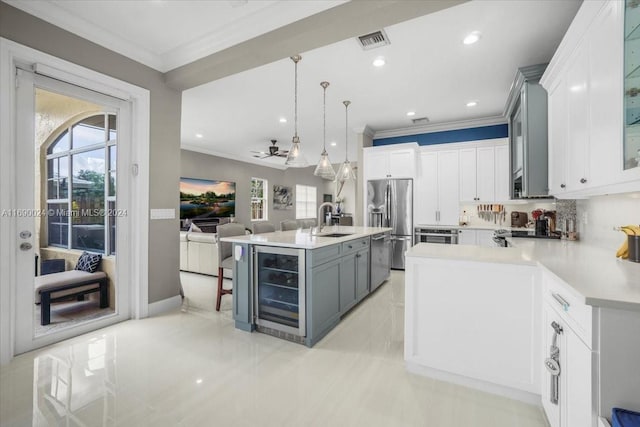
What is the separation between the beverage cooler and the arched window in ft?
5.45

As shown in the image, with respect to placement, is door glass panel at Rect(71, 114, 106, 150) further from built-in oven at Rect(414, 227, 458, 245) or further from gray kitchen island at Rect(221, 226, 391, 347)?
built-in oven at Rect(414, 227, 458, 245)

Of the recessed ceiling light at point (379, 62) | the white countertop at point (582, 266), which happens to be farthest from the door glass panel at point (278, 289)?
the recessed ceiling light at point (379, 62)

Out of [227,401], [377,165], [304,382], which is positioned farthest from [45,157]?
[377,165]

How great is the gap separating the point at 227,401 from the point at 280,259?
1.20 meters

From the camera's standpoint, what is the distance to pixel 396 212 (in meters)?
5.36

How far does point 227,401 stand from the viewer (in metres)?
1.73

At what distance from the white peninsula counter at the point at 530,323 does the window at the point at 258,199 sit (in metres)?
7.52

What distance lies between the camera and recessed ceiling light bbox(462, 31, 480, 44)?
2.60 meters

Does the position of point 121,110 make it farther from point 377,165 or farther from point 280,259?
point 377,165

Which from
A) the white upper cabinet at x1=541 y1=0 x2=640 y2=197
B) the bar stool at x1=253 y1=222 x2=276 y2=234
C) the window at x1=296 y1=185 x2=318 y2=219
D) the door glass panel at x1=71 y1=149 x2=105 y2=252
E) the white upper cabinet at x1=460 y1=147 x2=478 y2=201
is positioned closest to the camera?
the white upper cabinet at x1=541 y1=0 x2=640 y2=197

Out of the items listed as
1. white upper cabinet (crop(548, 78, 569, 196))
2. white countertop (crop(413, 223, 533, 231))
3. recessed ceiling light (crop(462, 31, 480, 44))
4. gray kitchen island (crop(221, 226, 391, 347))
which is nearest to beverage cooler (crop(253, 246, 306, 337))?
gray kitchen island (crop(221, 226, 391, 347))

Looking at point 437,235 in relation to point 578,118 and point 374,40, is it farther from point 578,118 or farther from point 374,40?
point 374,40

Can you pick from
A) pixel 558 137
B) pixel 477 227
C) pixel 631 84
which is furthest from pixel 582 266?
pixel 477 227

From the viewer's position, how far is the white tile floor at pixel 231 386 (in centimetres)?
160
